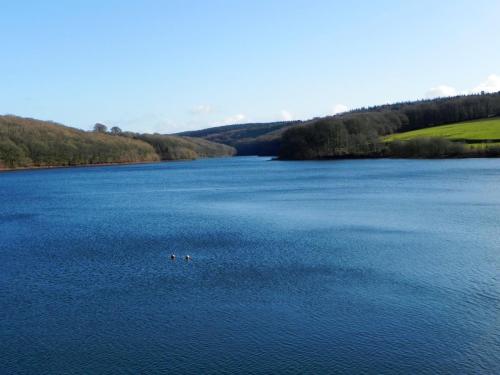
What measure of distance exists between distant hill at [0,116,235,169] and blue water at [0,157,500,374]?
98.8 meters

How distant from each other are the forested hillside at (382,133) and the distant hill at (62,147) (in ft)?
188

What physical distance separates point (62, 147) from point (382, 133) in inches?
3249

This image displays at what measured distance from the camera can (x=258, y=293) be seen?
18766 millimetres

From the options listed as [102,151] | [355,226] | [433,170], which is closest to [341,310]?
[355,226]

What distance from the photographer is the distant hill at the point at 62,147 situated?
129m

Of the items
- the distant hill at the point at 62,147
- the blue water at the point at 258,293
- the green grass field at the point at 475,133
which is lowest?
the blue water at the point at 258,293

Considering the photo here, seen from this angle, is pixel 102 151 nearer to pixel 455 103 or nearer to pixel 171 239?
pixel 455 103

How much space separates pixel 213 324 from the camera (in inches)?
635

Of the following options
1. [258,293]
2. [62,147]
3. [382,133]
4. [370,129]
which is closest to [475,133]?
[370,129]

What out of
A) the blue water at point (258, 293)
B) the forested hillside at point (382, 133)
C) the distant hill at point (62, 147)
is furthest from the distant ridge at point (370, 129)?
the blue water at point (258, 293)

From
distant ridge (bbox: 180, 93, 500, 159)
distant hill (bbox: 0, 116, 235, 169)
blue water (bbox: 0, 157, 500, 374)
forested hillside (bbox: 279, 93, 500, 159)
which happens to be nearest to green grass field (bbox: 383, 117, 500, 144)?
forested hillside (bbox: 279, 93, 500, 159)

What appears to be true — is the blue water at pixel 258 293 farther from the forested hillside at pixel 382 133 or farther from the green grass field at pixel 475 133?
the forested hillside at pixel 382 133

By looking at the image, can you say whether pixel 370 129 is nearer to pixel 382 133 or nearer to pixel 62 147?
pixel 382 133

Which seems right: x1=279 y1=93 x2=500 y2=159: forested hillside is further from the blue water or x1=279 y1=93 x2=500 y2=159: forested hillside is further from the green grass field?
the blue water
